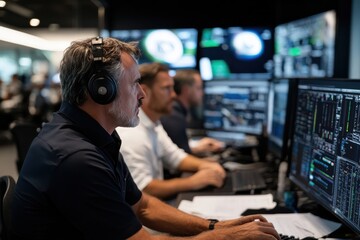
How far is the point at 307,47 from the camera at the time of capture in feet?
11.2

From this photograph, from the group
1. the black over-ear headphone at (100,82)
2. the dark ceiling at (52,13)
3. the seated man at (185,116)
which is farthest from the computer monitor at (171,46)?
the black over-ear headphone at (100,82)

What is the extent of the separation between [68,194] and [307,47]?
2815mm

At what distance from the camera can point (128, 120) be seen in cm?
130

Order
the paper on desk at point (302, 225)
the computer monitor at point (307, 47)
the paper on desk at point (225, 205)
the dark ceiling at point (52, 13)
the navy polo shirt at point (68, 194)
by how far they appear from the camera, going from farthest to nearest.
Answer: the dark ceiling at point (52, 13)
the computer monitor at point (307, 47)
the paper on desk at point (225, 205)
the paper on desk at point (302, 225)
the navy polo shirt at point (68, 194)

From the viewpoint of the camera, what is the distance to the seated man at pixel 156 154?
203cm

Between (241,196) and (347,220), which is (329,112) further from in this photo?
(241,196)

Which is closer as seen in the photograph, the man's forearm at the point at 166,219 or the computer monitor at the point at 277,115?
the man's forearm at the point at 166,219

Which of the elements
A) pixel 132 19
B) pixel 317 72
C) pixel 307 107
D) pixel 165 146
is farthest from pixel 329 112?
pixel 132 19

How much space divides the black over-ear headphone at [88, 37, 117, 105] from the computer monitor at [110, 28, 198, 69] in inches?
171

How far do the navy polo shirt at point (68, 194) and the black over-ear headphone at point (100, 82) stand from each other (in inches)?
4.5

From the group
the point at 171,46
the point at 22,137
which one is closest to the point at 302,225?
the point at 22,137

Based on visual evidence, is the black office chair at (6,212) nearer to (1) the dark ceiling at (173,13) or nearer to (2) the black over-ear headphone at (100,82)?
(2) the black over-ear headphone at (100,82)

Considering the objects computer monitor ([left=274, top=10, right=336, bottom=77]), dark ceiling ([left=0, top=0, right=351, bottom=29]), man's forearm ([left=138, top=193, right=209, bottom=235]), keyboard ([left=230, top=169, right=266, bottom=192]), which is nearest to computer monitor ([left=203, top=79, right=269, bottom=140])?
computer monitor ([left=274, top=10, right=336, bottom=77])

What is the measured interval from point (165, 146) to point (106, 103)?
1.38 metres
